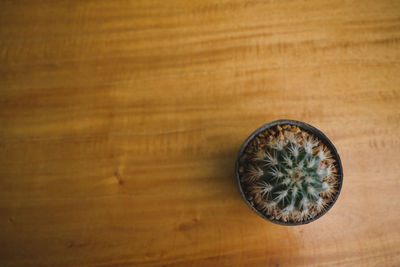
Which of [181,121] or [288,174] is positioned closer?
[288,174]

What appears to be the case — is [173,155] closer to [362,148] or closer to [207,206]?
[207,206]

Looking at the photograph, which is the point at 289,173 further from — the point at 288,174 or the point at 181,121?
the point at 181,121

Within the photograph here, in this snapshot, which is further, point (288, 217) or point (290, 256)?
point (290, 256)

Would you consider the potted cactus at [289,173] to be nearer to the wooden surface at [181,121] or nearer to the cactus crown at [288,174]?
the cactus crown at [288,174]

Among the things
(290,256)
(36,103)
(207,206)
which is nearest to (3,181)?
(36,103)

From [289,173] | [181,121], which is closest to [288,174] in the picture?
[289,173]

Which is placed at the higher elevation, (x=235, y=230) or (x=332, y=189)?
(x=332, y=189)
